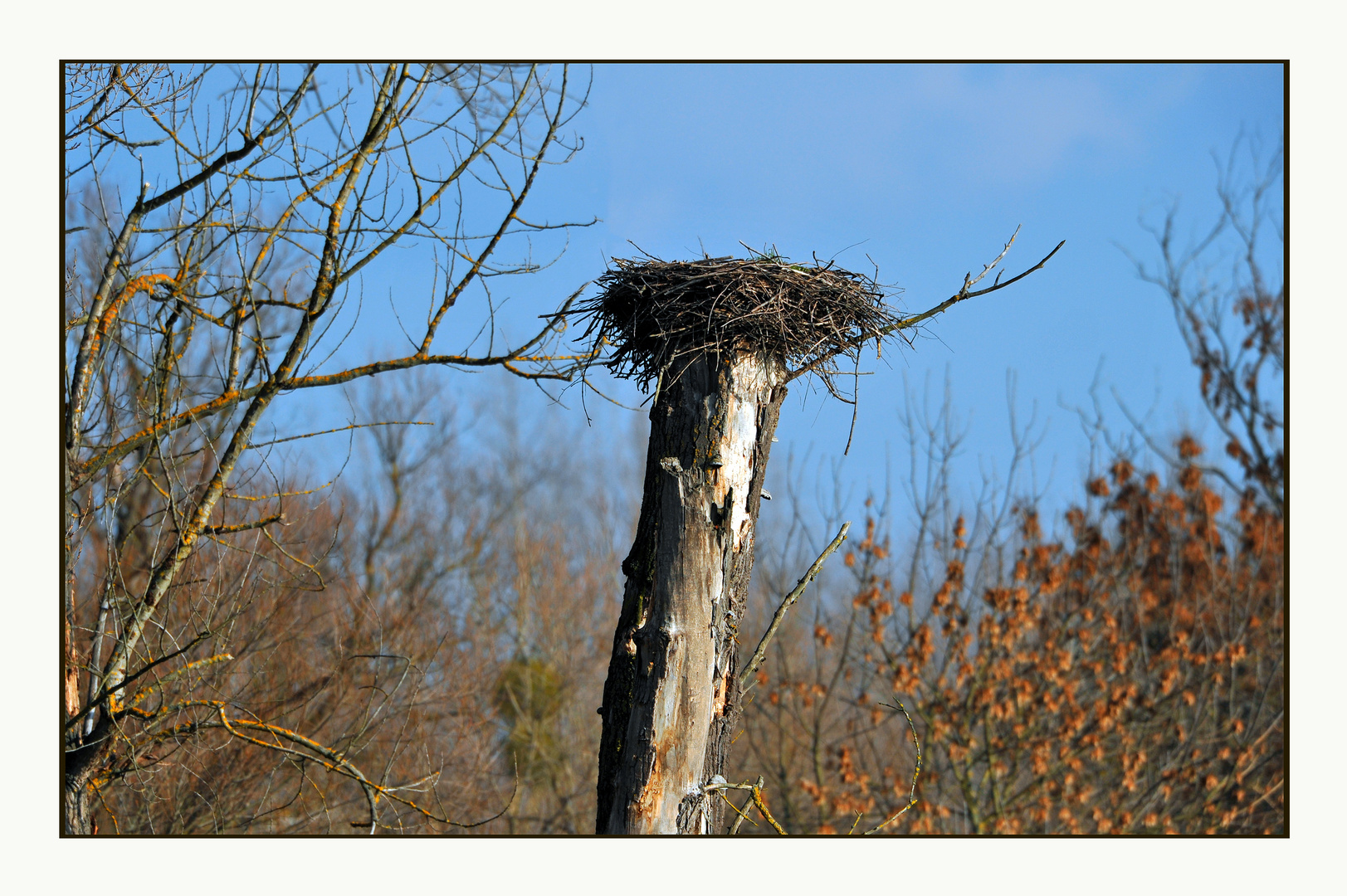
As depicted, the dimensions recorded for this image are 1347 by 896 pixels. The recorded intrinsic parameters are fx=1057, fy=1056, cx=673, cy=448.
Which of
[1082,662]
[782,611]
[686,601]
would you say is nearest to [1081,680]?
[1082,662]

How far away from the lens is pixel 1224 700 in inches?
354

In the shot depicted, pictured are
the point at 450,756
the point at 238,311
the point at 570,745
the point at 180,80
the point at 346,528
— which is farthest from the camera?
the point at 570,745

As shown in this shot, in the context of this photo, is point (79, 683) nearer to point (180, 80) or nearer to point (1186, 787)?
point (180, 80)

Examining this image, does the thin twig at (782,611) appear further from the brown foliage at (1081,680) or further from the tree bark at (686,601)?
the brown foliage at (1081,680)

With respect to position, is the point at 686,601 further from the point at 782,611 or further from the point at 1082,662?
the point at 1082,662

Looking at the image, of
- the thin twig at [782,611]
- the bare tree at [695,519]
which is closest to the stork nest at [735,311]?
the bare tree at [695,519]

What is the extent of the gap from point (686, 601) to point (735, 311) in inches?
31.9

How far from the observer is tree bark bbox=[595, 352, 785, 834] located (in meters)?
2.78

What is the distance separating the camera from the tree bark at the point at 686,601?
2.78 metres

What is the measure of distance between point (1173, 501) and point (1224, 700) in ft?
5.67

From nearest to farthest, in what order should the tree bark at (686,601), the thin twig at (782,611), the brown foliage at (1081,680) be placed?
the tree bark at (686,601), the thin twig at (782,611), the brown foliage at (1081,680)

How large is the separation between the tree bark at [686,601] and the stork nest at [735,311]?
8 cm

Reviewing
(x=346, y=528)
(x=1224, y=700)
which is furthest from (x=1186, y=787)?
(x=346, y=528)

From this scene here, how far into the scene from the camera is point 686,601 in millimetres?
2834
